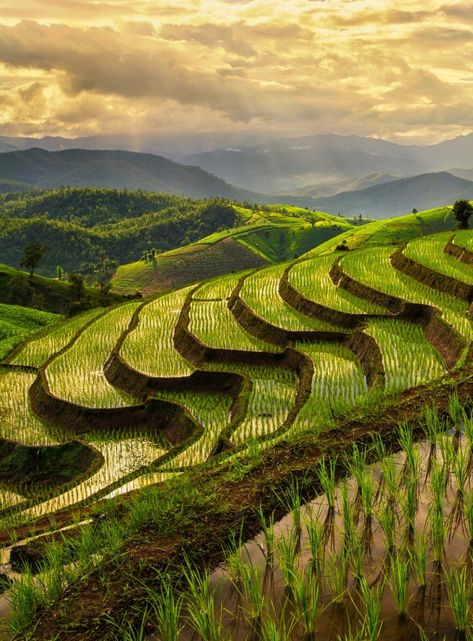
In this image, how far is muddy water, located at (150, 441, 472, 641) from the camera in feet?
16.7

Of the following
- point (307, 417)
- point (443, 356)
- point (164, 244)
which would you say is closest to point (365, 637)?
point (307, 417)

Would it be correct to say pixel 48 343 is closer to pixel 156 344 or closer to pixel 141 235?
Answer: pixel 156 344

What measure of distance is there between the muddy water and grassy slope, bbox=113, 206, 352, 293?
392 ft

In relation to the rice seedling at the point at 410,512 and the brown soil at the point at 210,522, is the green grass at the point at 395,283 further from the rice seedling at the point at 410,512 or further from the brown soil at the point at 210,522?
the rice seedling at the point at 410,512

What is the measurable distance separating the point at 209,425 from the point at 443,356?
264 inches

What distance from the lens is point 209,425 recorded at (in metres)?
16.2

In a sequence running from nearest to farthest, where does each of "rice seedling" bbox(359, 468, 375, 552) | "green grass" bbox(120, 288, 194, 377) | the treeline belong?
"rice seedling" bbox(359, 468, 375, 552), "green grass" bbox(120, 288, 194, 377), the treeline

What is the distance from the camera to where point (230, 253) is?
14700cm

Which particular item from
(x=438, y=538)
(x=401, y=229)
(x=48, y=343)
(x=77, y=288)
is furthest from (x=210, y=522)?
(x=401, y=229)

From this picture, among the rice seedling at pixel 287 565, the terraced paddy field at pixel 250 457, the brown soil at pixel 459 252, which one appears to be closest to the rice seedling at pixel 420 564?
the terraced paddy field at pixel 250 457

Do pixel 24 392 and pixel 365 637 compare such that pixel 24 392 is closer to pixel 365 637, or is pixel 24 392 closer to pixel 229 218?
pixel 365 637

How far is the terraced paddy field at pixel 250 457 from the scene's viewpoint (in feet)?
18.0

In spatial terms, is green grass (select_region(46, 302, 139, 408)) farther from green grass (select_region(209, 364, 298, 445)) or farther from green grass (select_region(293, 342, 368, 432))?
green grass (select_region(293, 342, 368, 432))

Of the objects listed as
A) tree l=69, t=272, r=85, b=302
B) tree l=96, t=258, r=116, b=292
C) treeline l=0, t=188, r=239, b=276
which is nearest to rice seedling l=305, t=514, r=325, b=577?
tree l=69, t=272, r=85, b=302
